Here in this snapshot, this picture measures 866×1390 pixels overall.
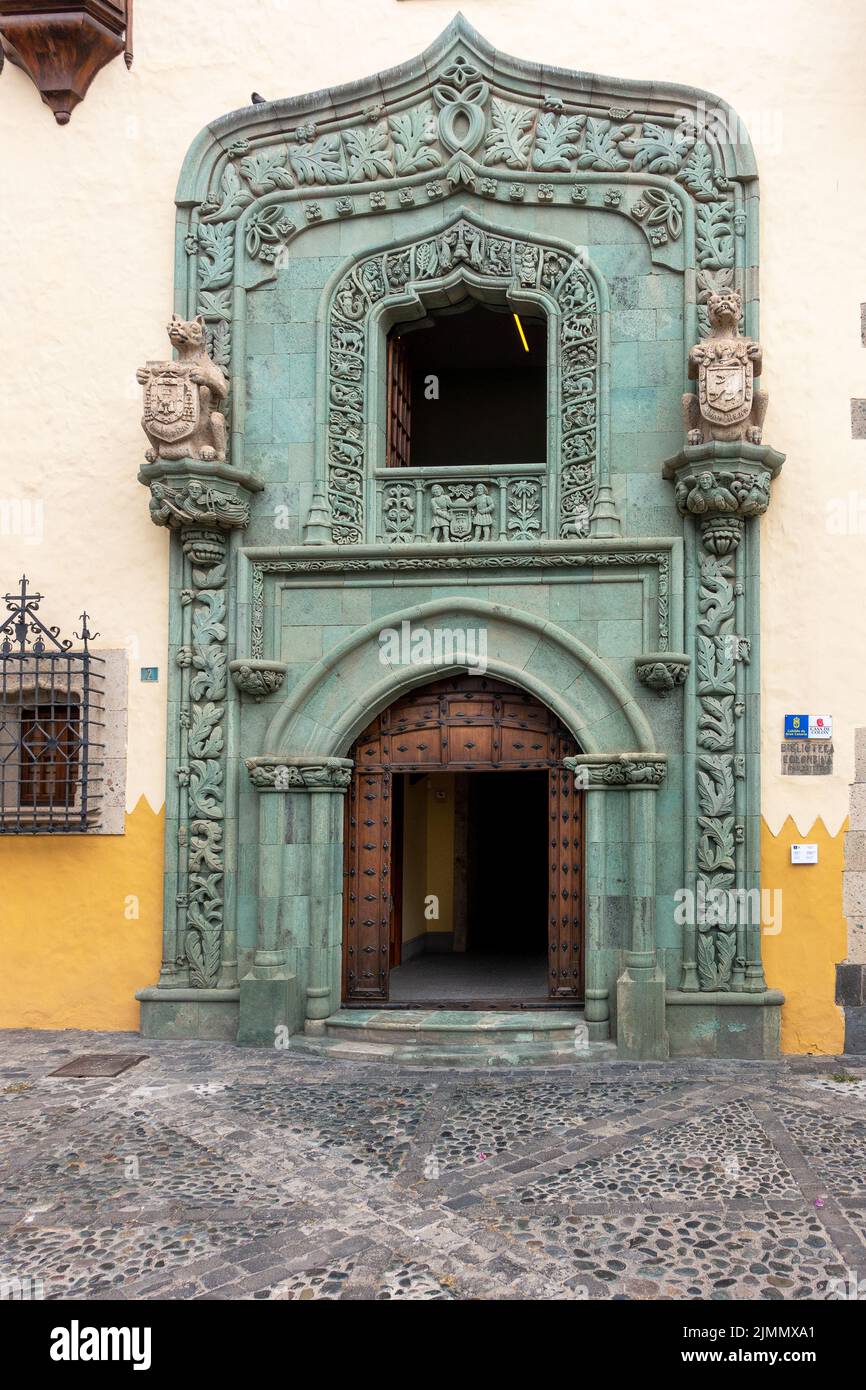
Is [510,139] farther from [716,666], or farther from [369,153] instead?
[716,666]

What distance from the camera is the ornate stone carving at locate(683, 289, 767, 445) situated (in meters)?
7.04

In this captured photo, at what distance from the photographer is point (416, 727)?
786cm

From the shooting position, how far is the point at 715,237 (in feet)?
24.9

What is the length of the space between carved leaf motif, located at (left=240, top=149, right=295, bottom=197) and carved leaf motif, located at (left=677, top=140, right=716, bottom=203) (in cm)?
302

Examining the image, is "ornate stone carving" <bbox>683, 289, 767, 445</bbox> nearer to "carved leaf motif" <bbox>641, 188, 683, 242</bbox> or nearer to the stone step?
"carved leaf motif" <bbox>641, 188, 683, 242</bbox>

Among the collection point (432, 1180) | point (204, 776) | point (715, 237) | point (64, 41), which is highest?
point (64, 41)

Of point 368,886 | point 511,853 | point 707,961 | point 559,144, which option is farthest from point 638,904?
point 511,853

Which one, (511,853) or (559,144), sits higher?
(559,144)

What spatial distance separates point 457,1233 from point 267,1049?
3183 mm

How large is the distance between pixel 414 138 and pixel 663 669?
452 cm

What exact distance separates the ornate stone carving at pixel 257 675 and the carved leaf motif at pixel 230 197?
352 cm

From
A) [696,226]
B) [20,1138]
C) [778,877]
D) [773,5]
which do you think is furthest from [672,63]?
[20,1138]

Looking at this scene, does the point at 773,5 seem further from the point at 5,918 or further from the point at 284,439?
the point at 5,918

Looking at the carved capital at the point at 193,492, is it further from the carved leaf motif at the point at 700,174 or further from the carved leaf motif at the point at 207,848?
the carved leaf motif at the point at 700,174
